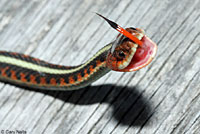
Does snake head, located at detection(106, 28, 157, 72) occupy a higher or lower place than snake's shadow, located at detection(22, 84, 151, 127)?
higher

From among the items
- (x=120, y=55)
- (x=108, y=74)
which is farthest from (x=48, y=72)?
(x=120, y=55)

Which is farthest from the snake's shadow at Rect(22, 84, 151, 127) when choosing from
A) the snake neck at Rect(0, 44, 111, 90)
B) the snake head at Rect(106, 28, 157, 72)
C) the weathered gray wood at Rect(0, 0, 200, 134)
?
the snake head at Rect(106, 28, 157, 72)

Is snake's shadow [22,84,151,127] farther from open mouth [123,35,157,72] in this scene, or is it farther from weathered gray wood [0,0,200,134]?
open mouth [123,35,157,72]

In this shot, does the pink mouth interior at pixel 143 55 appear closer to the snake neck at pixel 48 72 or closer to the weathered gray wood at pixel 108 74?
the snake neck at pixel 48 72

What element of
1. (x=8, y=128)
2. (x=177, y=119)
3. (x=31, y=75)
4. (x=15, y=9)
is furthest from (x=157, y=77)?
(x=15, y=9)

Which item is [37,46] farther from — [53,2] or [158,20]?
[158,20]

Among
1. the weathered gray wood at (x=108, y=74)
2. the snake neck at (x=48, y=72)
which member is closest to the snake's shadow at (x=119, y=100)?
the weathered gray wood at (x=108, y=74)
